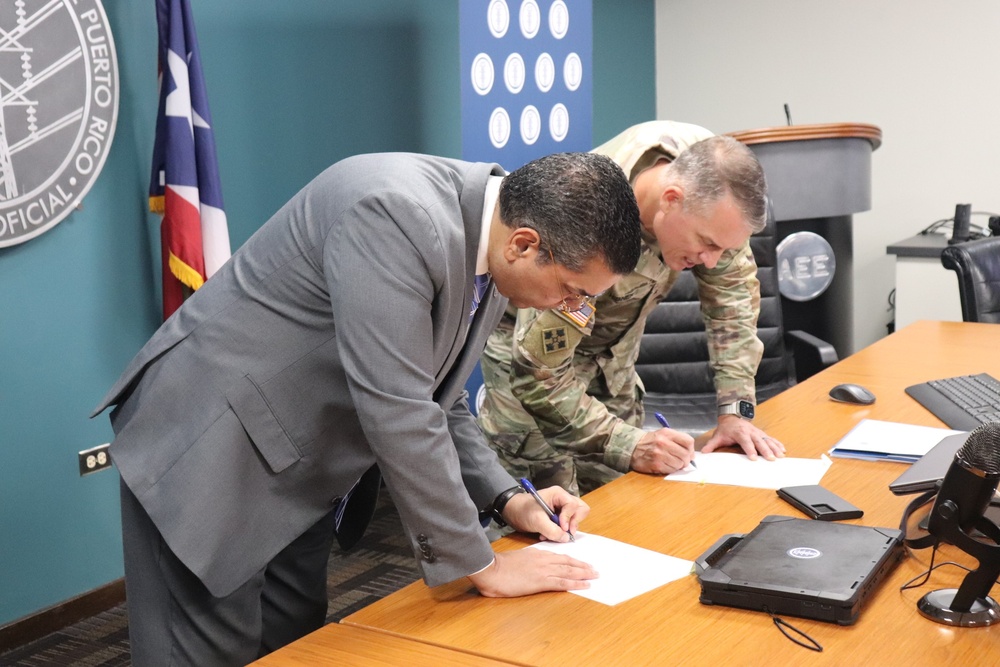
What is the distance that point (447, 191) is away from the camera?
4.61 ft

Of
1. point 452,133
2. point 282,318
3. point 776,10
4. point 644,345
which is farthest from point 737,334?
point 776,10

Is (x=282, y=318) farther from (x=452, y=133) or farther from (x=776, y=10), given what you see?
(x=776, y=10)

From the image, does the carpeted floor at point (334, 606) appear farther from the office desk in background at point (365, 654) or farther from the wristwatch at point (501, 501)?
the office desk in background at point (365, 654)

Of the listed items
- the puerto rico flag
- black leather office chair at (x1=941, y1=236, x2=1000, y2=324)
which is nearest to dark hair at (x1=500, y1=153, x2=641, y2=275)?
the puerto rico flag

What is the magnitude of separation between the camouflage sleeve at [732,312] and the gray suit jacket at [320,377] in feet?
3.10

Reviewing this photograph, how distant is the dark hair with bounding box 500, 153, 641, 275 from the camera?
1309mm

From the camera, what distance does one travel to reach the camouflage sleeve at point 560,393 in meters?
1.94

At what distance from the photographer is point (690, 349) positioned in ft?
10.5

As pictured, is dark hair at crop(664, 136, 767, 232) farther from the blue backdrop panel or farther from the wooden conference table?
the blue backdrop panel

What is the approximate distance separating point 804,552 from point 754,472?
0.51 m

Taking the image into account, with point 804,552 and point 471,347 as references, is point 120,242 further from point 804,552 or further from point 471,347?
point 804,552

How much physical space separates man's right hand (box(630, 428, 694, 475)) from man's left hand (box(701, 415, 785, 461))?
147 millimetres

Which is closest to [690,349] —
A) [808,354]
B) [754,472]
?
[808,354]

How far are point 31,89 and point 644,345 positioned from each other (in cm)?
196
